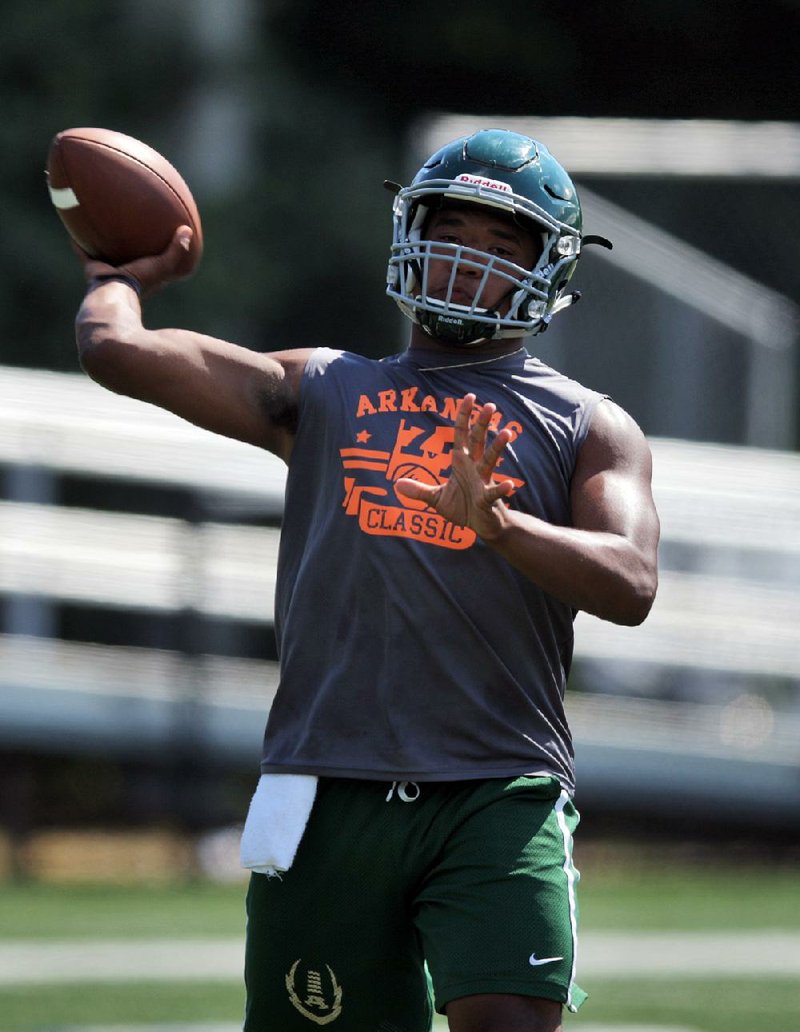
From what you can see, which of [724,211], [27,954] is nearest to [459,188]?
[27,954]

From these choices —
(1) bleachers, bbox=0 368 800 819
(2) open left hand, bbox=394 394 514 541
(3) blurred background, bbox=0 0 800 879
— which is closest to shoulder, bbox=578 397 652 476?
(2) open left hand, bbox=394 394 514 541

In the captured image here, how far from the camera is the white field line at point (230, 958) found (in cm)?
732

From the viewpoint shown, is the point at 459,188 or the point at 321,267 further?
the point at 321,267

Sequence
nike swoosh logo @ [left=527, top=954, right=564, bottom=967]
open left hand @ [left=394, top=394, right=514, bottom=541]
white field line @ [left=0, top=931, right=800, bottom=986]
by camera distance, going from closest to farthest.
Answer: open left hand @ [left=394, top=394, right=514, bottom=541]
nike swoosh logo @ [left=527, top=954, right=564, bottom=967]
white field line @ [left=0, top=931, right=800, bottom=986]

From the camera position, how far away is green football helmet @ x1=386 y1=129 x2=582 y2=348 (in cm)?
375

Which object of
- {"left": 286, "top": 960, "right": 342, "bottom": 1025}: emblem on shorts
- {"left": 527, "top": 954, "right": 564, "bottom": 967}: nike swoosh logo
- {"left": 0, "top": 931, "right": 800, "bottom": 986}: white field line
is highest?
{"left": 527, "top": 954, "right": 564, "bottom": 967}: nike swoosh logo

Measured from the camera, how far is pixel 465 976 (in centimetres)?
347

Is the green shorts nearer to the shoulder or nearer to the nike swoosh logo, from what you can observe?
the nike swoosh logo

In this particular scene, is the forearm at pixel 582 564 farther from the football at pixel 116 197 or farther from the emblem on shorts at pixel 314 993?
the football at pixel 116 197

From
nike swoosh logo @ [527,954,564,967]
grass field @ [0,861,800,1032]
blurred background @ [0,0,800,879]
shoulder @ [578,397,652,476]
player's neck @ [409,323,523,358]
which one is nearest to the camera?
nike swoosh logo @ [527,954,564,967]

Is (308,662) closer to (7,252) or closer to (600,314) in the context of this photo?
(600,314)

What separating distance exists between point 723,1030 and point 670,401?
6.93 metres

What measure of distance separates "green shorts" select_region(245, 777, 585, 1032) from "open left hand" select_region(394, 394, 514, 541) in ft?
1.76

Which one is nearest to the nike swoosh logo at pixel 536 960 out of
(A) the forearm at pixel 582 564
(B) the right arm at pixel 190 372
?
(A) the forearm at pixel 582 564
